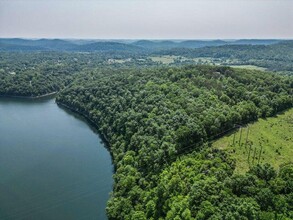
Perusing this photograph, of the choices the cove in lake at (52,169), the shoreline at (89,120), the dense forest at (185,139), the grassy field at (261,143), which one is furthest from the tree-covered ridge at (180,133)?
the cove in lake at (52,169)

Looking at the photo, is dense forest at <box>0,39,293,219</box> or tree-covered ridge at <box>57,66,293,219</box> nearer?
dense forest at <box>0,39,293,219</box>

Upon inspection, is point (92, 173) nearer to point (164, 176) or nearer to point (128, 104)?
point (164, 176)

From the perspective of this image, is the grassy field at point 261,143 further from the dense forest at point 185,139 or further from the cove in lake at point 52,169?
the cove in lake at point 52,169

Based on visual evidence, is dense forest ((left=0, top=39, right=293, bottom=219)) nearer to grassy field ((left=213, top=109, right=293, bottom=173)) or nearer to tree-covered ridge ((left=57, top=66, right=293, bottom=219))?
tree-covered ridge ((left=57, top=66, right=293, bottom=219))

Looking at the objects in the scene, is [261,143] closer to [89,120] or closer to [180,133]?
[180,133]

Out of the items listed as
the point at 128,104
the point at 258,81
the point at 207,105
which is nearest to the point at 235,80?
the point at 258,81

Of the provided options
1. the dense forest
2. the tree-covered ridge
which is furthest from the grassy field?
the tree-covered ridge

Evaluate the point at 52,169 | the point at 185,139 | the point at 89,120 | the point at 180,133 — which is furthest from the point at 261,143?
the point at 89,120
